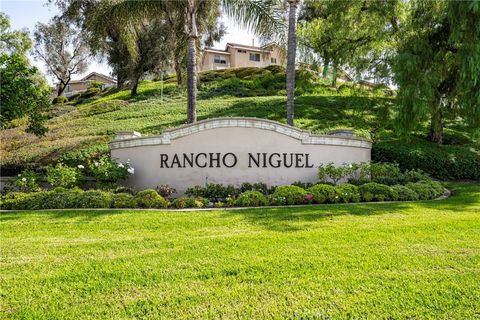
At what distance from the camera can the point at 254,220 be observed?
7051 millimetres

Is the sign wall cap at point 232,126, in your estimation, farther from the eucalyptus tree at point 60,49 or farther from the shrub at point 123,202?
the eucalyptus tree at point 60,49

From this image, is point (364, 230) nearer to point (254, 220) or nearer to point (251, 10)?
point (254, 220)

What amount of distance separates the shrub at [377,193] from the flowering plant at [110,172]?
270 inches

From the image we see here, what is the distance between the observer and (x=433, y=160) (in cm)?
1526

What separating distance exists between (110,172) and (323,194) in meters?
6.27

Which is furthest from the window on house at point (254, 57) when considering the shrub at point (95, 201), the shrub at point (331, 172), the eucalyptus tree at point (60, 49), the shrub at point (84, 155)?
the shrub at point (95, 201)

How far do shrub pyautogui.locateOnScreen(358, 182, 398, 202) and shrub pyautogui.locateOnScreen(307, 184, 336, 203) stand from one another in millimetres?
875

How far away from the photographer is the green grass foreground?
10.8 feet

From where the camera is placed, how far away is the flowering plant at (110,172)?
11.0 m

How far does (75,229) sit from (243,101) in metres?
18.1

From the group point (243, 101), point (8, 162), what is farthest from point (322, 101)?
point (8, 162)

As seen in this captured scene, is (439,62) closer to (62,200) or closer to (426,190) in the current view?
(426,190)

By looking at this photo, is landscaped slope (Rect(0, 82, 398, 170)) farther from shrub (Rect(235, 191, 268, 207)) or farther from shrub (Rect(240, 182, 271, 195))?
shrub (Rect(235, 191, 268, 207))

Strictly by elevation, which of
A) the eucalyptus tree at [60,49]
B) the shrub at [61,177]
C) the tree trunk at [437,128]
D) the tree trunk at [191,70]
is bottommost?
the shrub at [61,177]
